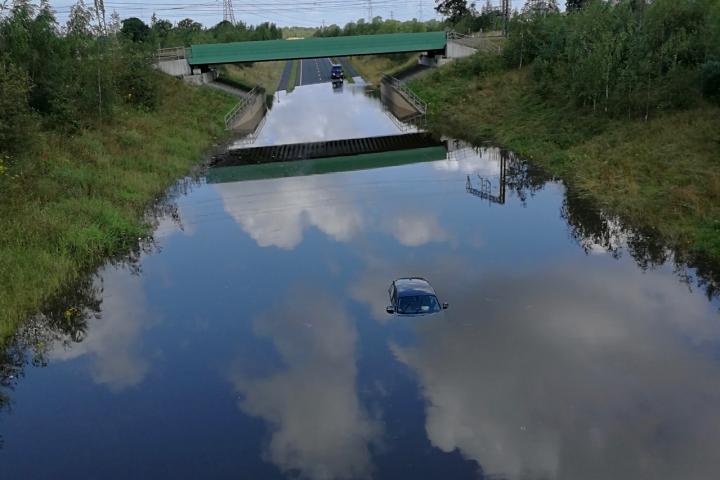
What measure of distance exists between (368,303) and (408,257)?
464 centimetres

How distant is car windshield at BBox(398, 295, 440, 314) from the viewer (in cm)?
1988

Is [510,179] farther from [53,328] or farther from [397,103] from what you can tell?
[397,103]

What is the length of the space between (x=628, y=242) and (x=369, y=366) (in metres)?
14.8

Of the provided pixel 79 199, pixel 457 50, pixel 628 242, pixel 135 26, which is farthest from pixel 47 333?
pixel 135 26

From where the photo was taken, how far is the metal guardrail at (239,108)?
5924 cm

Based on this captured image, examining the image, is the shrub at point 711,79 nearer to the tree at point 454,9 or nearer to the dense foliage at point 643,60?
the dense foliage at point 643,60

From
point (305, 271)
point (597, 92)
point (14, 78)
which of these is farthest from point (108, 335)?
point (597, 92)

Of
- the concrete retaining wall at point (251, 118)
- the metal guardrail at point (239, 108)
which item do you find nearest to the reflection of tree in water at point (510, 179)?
the concrete retaining wall at point (251, 118)

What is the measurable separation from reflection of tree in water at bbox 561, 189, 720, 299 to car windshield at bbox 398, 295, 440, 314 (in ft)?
29.8

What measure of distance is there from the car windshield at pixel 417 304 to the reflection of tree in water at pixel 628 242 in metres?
9.07

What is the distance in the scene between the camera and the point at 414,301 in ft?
65.4

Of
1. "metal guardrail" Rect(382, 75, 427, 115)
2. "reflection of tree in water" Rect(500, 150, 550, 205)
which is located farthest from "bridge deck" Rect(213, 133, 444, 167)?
"metal guardrail" Rect(382, 75, 427, 115)

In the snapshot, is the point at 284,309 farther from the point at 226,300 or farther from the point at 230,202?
the point at 230,202

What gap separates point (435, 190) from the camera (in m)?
35.9
